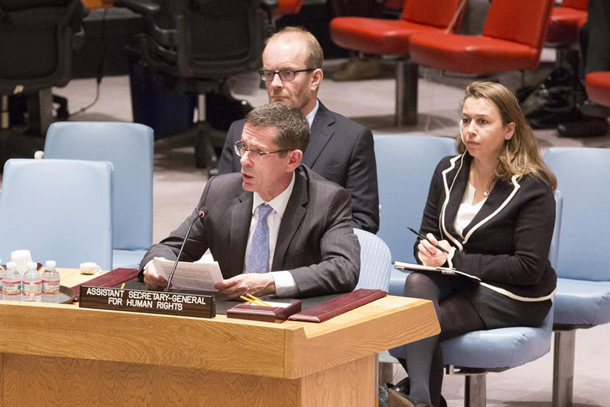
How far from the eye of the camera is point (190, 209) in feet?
20.7

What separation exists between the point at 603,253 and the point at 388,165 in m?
0.83

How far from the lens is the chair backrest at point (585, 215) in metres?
4.03

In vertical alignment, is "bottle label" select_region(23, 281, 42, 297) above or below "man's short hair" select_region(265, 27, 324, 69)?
below

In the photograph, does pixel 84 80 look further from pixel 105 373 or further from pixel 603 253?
pixel 105 373

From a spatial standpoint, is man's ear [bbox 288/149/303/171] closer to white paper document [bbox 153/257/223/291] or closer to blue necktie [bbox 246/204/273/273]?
blue necktie [bbox 246/204/273/273]

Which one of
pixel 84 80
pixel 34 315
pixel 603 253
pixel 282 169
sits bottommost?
pixel 84 80

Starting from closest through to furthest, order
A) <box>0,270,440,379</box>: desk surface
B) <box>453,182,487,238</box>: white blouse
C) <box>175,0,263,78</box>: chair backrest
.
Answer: <box>0,270,440,379</box>: desk surface
<box>453,182,487,238</box>: white blouse
<box>175,0,263,78</box>: chair backrest

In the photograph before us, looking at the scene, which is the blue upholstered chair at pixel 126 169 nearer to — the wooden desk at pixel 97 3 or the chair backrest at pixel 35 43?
the chair backrest at pixel 35 43

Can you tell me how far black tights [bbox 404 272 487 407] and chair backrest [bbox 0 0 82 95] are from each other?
3.64m

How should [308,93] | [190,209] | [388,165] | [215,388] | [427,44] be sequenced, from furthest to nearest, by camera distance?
[427,44]
[190,209]
[388,165]
[308,93]
[215,388]

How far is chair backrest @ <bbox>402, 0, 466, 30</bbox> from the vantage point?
7.53 meters

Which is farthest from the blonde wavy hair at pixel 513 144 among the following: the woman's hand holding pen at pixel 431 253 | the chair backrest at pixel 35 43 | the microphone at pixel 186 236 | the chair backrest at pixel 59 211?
the chair backrest at pixel 35 43

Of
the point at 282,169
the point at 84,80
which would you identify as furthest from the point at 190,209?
the point at 84,80

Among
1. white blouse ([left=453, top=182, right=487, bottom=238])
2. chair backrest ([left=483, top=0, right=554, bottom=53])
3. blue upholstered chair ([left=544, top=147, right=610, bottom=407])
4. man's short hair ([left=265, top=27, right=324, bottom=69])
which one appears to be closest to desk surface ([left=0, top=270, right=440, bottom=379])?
white blouse ([left=453, top=182, right=487, bottom=238])
